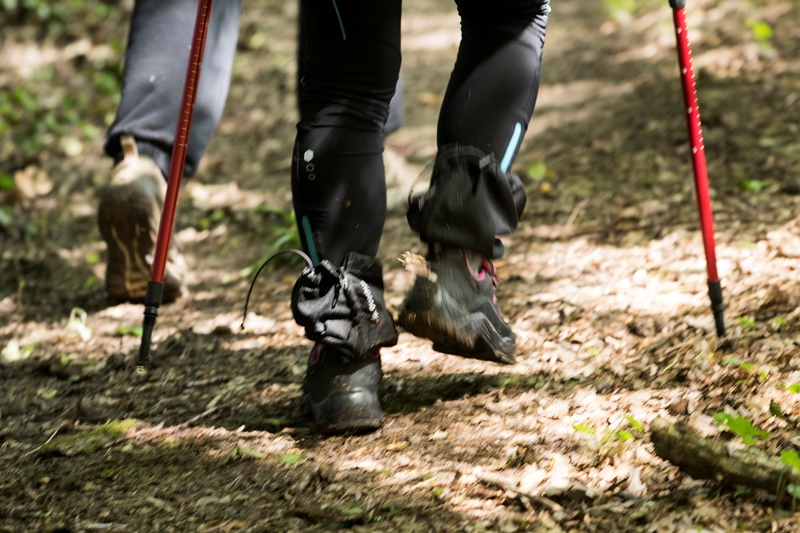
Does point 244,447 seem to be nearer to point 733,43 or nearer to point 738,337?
point 738,337

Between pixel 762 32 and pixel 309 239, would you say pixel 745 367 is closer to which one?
pixel 309 239

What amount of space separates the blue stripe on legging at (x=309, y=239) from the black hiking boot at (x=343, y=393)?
0.23 m

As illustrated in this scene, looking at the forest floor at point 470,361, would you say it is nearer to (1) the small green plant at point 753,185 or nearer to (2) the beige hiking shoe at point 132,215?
(1) the small green plant at point 753,185

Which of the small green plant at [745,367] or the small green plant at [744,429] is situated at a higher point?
the small green plant at [745,367]

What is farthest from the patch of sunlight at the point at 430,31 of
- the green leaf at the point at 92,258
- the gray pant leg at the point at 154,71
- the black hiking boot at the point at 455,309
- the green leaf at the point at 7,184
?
the black hiking boot at the point at 455,309

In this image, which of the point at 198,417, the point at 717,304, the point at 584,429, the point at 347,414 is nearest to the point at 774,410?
the point at 584,429

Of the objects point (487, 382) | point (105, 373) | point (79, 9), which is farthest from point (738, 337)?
point (79, 9)

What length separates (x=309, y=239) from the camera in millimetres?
2113

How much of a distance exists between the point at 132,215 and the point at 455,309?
1505mm

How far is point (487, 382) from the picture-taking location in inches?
93.7

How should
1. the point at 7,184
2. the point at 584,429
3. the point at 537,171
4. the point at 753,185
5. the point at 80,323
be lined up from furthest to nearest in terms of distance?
the point at 7,184, the point at 537,171, the point at 753,185, the point at 80,323, the point at 584,429

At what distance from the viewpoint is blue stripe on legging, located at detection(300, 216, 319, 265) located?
211 cm

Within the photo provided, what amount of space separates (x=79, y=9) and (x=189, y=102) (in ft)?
16.4

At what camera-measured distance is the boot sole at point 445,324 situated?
2.00m
